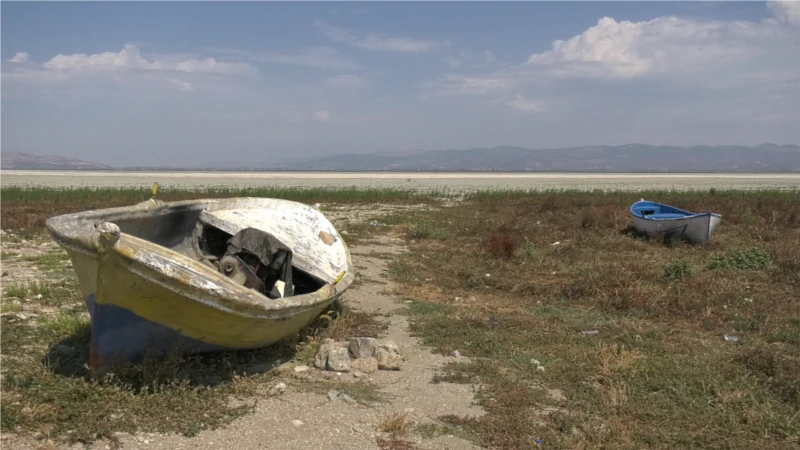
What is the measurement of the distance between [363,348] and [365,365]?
0.25 m

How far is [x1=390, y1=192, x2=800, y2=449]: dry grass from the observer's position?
4.63 metres

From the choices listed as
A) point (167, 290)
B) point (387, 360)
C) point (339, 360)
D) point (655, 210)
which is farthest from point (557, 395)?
Answer: point (655, 210)

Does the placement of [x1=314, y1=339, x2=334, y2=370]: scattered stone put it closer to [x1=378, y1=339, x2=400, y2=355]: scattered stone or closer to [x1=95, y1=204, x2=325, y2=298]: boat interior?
[x1=378, y1=339, x2=400, y2=355]: scattered stone

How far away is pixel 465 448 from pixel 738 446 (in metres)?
1.93

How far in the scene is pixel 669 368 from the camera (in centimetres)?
573

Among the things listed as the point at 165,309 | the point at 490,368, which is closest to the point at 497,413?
the point at 490,368

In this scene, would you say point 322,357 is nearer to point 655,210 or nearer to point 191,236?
point 191,236

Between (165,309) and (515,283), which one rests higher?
(165,309)

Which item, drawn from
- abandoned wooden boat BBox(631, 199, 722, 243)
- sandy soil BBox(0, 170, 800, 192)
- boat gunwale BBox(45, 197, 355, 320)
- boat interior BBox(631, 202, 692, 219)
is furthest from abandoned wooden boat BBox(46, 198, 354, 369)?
sandy soil BBox(0, 170, 800, 192)

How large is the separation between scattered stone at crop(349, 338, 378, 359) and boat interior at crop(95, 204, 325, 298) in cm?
142

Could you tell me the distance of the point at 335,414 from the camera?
4746mm

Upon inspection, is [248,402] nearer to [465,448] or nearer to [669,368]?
[465,448]

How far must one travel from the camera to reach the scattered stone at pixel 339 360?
566cm

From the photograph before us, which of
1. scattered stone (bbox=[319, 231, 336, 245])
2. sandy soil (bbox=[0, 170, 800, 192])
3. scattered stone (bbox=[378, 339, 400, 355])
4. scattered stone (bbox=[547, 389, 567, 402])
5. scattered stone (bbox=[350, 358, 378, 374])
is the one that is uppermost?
scattered stone (bbox=[319, 231, 336, 245])
